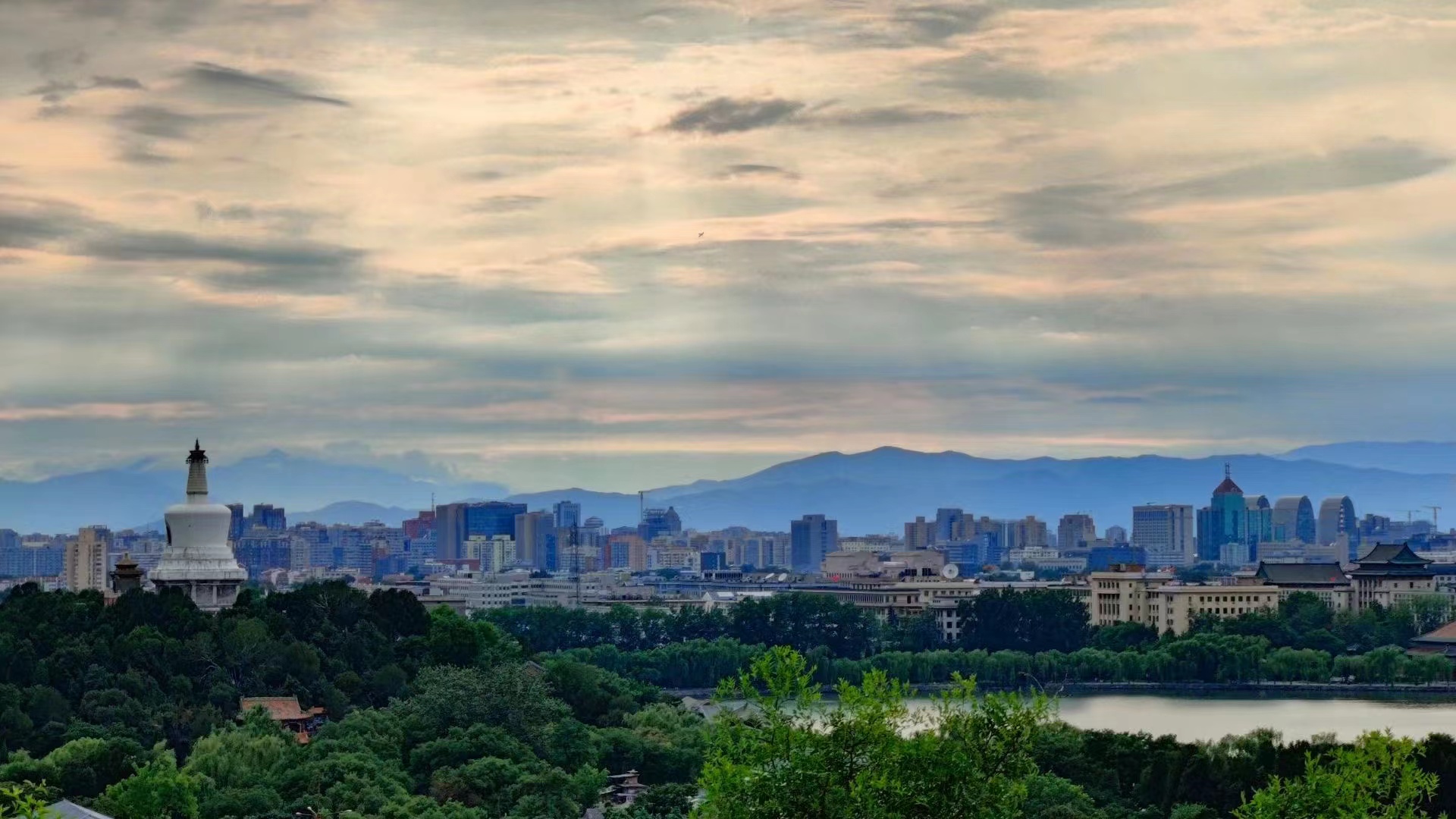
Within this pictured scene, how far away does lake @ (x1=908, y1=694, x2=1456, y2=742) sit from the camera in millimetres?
43438

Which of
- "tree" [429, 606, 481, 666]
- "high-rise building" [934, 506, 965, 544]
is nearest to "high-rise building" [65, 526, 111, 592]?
A: "tree" [429, 606, 481, 666]

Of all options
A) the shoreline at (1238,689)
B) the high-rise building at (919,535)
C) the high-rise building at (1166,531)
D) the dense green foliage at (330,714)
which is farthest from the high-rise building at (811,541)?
the dense green foliage at (330,714)

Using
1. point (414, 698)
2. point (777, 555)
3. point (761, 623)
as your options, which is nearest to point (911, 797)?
point (414, 698)

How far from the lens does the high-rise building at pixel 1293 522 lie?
A: 178375 millimetres

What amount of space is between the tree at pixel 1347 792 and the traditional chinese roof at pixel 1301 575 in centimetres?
6641

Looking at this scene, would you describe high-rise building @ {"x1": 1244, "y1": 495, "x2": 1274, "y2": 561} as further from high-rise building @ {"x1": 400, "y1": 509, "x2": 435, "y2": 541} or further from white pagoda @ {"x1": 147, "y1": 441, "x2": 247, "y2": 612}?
white pagoda @ {"x1": 147, "y1": 441, "x2": 247, "y2": 612}

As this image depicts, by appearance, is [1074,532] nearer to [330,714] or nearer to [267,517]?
[267,517]

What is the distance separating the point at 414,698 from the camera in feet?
108

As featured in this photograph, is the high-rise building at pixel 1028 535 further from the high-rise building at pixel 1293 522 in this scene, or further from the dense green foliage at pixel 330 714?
the dense green foliage at pixel 330 714

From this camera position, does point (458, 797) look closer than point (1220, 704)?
Yes

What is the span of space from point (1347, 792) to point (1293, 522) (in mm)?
168942

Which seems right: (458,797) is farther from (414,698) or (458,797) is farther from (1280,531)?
(1280,531)

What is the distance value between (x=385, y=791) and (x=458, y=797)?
1.38 meters

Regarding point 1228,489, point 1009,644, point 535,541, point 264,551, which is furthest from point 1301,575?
point 1228,489
